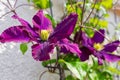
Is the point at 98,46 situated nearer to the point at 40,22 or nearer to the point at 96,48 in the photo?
the point at 96,48

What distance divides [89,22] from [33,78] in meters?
0.32

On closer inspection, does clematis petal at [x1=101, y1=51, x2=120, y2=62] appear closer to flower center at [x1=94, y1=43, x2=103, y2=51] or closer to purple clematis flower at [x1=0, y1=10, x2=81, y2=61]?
flower center at [x1=94, y1=43, x2=103, y2=51]

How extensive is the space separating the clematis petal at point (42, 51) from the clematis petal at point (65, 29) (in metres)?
0.04

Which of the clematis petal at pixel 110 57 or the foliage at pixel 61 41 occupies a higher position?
the foliage at pixel 61 41

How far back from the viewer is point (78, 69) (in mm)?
718

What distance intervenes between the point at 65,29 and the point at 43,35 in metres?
0.06

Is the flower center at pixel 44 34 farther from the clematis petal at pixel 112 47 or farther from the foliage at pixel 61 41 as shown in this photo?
the clematis petal at pixel 112 47

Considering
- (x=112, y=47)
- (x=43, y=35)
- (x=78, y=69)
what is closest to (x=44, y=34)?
(x=43, y=35)

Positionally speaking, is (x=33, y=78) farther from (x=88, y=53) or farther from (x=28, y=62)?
(x=88, y=53)

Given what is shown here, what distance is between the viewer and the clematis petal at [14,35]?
0.62 m

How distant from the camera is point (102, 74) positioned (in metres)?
0.88

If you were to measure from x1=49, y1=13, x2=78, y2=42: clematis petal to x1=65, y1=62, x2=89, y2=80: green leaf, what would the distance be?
0.26 ft

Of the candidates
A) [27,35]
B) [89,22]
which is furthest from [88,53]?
[89,22]

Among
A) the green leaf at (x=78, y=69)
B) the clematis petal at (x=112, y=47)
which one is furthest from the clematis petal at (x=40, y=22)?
the clematis petal at (x=112, y=47)
